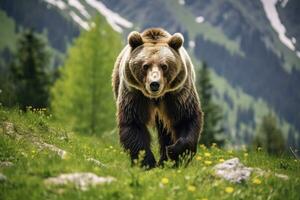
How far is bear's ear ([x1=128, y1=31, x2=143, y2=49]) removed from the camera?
1003cm

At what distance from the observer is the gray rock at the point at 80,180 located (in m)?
6.38

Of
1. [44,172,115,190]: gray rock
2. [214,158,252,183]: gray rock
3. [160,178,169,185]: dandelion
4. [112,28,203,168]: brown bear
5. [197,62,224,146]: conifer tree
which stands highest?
[112,28,203,168]: brown bear

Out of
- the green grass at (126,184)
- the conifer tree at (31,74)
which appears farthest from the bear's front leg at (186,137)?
the conifer tree at (31,74)

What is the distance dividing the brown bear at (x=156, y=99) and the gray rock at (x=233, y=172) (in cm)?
129

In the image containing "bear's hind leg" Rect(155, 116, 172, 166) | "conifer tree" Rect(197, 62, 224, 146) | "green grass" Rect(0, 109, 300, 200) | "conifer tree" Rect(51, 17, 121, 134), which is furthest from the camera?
"conifer tree" Rect(197, 62, 224, 146)

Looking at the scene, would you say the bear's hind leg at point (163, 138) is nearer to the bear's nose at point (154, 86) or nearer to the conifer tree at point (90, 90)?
the bear's nose at point (154, 86)

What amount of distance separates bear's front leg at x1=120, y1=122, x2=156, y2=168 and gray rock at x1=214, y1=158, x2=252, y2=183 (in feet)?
6.28

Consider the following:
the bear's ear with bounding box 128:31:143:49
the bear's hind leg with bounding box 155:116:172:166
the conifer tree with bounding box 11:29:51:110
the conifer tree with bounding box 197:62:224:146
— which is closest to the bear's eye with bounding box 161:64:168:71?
the bear's ear with bounding box 128:31:143:49

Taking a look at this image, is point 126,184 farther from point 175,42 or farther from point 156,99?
point 175,42

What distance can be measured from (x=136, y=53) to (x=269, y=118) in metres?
57.1

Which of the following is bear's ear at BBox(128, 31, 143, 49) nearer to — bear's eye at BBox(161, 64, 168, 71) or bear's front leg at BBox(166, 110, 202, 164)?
bear's eye at BBox(161, 64, 168, 71)

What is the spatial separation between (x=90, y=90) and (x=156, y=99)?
24.7 metres

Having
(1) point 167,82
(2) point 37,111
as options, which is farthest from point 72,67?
(1) point 167,82

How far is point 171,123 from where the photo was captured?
1035cm
